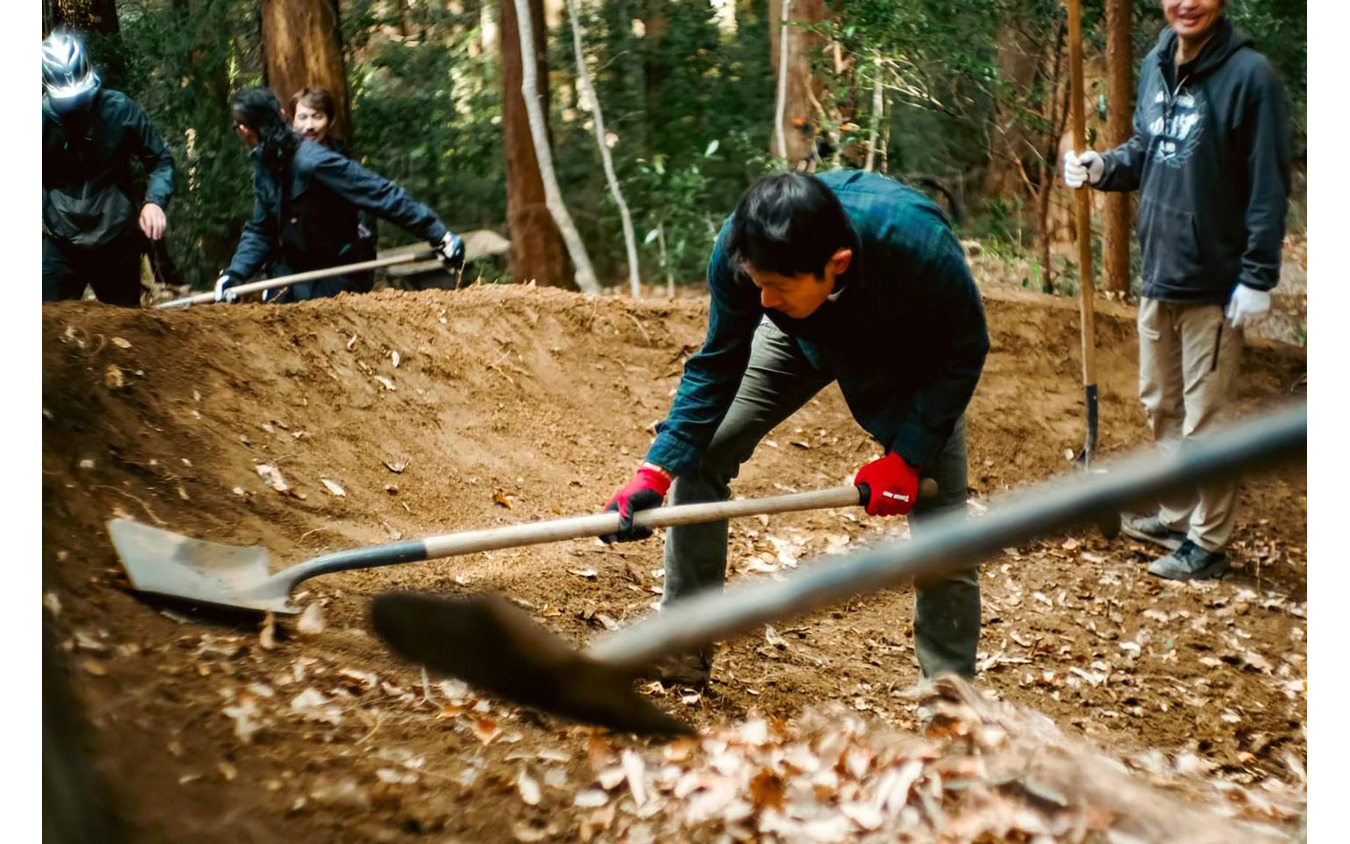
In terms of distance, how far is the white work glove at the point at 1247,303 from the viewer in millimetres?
4523

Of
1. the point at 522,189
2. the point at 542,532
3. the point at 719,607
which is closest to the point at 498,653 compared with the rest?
the point at 719,607

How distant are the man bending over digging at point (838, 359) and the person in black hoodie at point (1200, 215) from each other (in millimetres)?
1782

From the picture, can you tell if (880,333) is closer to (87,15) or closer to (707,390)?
(707,390)

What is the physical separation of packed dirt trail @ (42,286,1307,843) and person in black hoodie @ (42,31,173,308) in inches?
23.9

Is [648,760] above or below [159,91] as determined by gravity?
→ below

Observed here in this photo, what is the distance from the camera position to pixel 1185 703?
414cm

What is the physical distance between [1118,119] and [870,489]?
4.98 metres

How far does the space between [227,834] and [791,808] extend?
1.19m

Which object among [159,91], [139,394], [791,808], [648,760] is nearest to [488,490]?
[139,394]

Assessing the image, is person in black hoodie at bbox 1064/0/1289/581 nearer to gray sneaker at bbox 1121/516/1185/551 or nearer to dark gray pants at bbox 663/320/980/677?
gray sneaker at bbox 1121/516/1185/551

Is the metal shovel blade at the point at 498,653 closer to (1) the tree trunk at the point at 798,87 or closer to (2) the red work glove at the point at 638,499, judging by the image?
(2) the red work glove at the point at 638,499

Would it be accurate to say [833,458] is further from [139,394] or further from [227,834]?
[227,834]

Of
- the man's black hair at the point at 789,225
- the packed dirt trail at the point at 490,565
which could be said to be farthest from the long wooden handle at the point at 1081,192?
the man's black hair at the point at 789,225

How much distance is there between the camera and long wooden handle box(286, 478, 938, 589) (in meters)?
3.04
